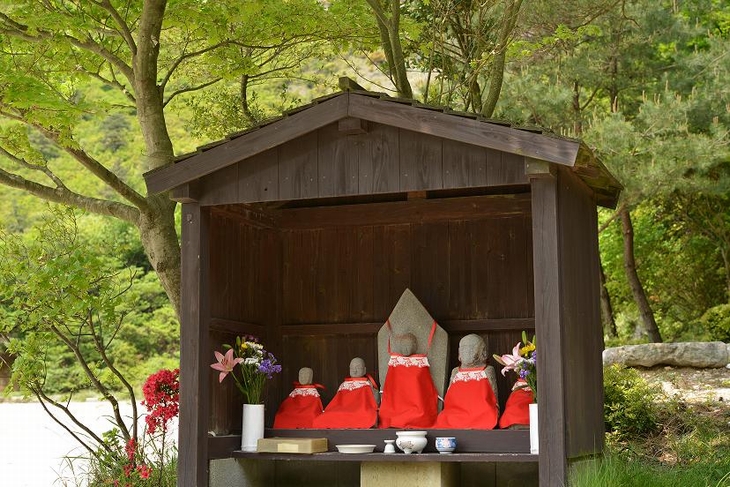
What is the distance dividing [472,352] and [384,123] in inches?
81.3

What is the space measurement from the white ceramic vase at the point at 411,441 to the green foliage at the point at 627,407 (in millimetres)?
3341

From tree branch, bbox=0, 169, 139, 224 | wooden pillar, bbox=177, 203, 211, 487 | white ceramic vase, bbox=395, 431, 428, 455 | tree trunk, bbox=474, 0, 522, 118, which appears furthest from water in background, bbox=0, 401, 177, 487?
tree trunk, bbox=474, 0, 522, 118

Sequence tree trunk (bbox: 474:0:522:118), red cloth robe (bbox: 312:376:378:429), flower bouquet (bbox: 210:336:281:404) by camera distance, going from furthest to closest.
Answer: tree trunk (bbox: 474:0:522:118)
red cloth robe (bbox: 312:376:378:429)
flower bouquet (bbox: 210:336:281:404)

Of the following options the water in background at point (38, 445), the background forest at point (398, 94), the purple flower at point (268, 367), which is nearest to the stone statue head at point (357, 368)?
the purple flower at point (268, 367)

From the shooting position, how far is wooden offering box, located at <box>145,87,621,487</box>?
6.20 meters

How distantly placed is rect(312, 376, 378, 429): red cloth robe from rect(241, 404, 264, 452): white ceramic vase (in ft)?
1.77

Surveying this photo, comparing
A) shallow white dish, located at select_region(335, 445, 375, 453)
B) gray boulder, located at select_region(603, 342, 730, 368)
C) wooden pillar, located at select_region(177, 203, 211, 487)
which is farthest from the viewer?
gray boulder, located at select_region(603, 342, 730, 368)

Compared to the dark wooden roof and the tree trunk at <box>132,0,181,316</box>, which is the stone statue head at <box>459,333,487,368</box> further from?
the tree trunk at <box>132,0,181,316</box>

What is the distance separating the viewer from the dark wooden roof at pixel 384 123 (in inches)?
237

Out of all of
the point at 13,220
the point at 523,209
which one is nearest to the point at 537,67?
the point at 523,209

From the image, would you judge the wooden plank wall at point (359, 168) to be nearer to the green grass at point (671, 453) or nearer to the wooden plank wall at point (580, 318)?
the wooden plank wall at point (580, 318)

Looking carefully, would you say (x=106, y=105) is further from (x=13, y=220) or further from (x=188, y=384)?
(x=13, y=220)

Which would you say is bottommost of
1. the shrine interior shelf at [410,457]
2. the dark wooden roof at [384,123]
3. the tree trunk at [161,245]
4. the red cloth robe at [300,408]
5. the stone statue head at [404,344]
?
the shrine interior shelf at [410,457]

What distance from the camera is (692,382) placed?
11375mm
